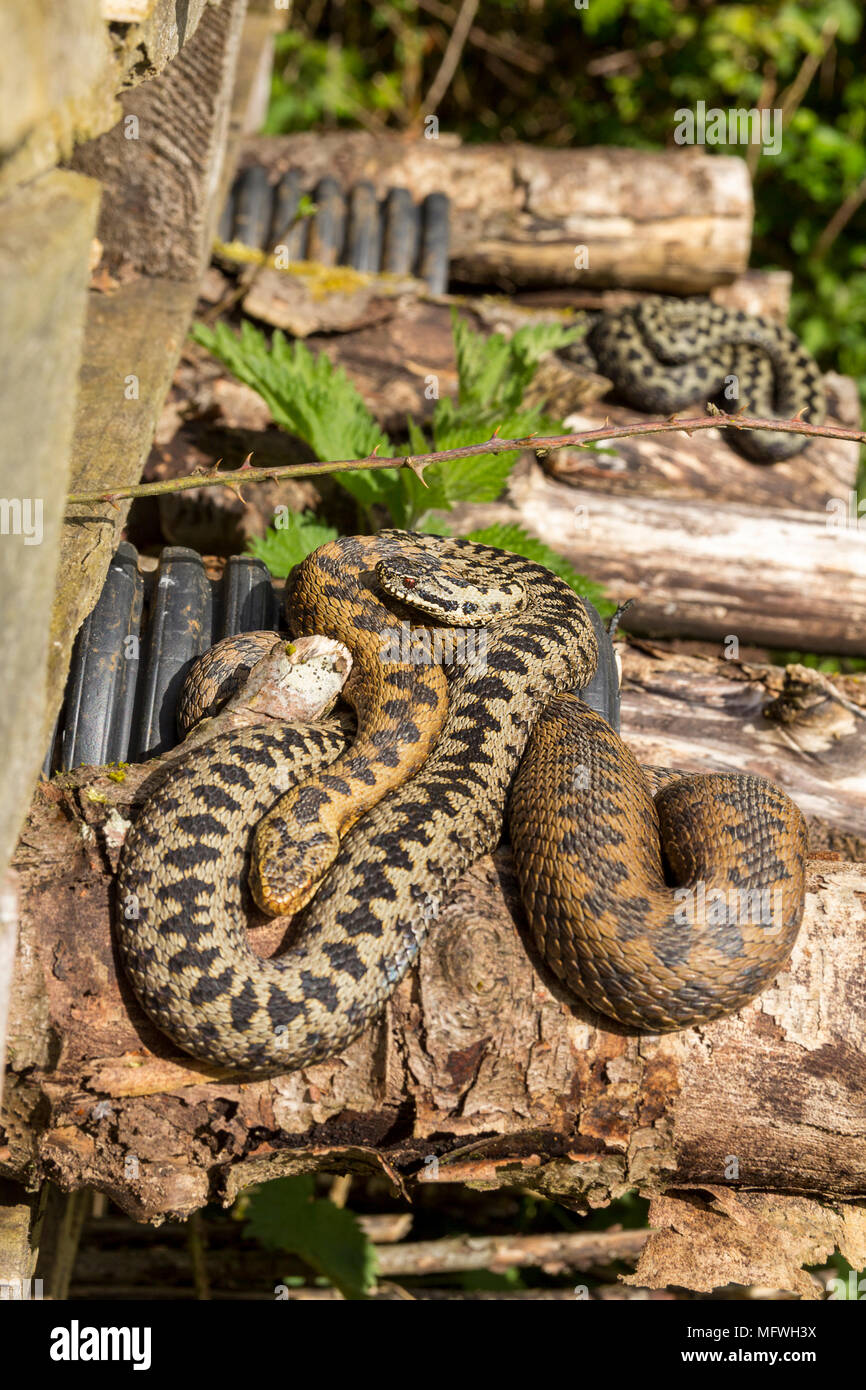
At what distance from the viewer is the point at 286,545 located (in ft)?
17.2

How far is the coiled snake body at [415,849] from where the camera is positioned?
129 inches

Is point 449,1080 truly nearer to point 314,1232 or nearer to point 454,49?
point 314,1232

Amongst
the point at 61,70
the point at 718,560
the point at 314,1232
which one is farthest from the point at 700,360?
the point at 61,70

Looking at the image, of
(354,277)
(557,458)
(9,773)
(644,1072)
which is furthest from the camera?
(354,277)

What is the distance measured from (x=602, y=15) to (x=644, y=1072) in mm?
13036

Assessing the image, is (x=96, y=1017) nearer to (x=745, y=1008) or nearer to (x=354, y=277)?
(x=745, y=1008)

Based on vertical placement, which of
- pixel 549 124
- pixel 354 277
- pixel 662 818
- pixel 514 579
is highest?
pixel 549 124

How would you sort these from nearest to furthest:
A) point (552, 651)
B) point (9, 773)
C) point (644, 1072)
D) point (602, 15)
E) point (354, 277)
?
1. point (9, 773)
2. point (644, 1072)
3. point (552, 651)
4. point (354, 277)
5. point (602, 15)

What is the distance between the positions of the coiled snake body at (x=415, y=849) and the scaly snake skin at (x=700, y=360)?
4403mm

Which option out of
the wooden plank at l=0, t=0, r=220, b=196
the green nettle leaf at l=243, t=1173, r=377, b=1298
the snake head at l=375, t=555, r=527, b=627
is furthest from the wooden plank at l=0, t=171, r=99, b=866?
the green nettle leaf at l=243, t=1173, r=377, b=1298

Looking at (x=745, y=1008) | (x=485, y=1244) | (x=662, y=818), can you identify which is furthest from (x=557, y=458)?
(x=485, y=1244)

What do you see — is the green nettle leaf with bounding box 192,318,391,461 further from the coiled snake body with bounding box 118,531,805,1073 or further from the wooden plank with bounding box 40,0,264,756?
the coiled snake body with bounding box 118,531,805,1073

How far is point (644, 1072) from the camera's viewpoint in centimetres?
353

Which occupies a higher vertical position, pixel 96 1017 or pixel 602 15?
pixel 602 15
